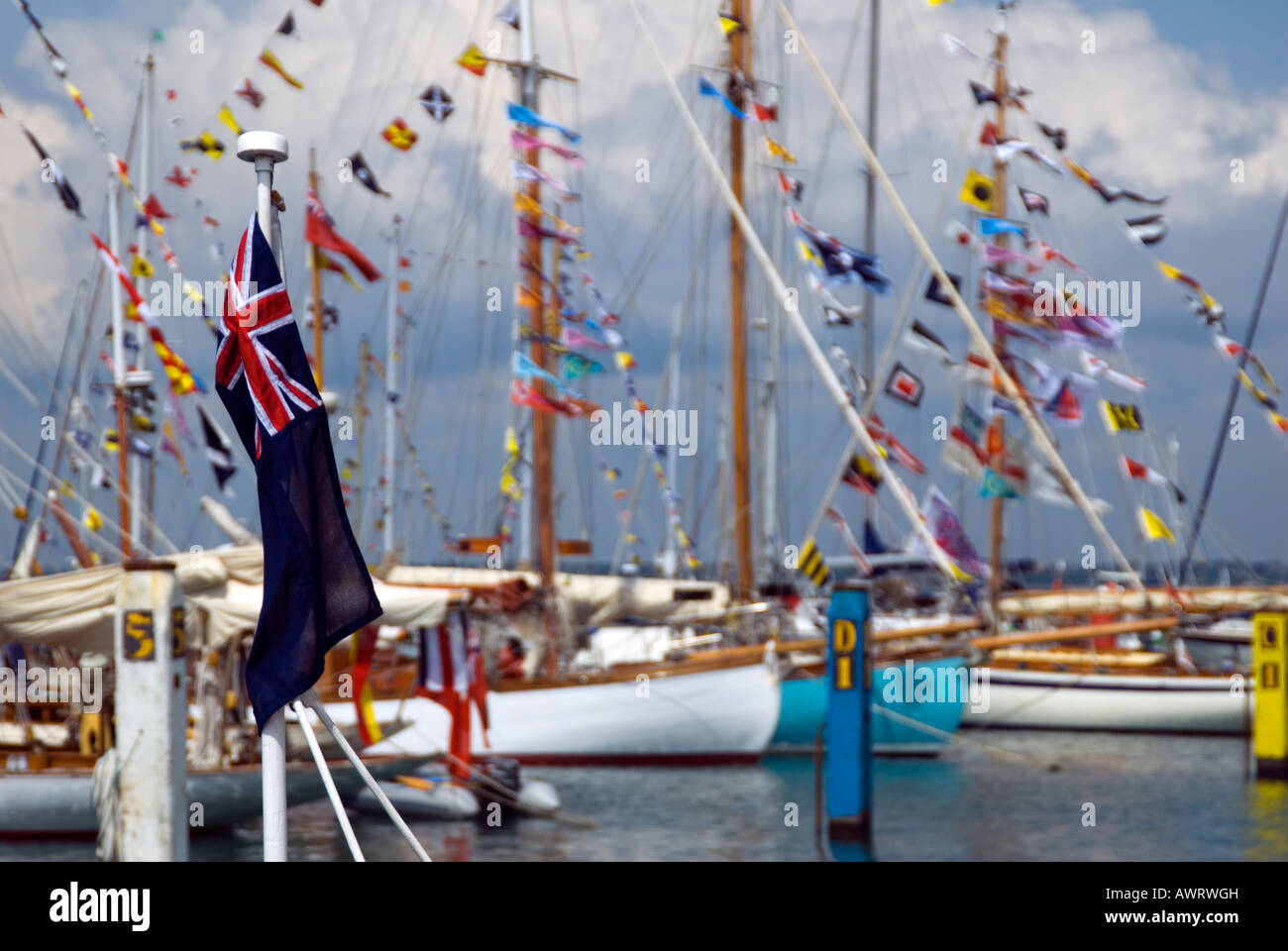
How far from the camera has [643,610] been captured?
37.2 m

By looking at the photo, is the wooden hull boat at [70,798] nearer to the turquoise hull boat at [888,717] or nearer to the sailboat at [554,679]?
the sailboat at [554,679]

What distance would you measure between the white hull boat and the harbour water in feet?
13.6

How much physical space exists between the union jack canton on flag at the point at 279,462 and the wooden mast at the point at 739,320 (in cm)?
2872

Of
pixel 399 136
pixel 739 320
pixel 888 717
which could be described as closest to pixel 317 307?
pixel 399 136

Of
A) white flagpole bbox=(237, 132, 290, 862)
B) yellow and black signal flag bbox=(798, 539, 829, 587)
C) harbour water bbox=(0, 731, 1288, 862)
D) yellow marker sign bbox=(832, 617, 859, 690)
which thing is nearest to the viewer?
white flagpole bbox=(237, 132, 290, 862)

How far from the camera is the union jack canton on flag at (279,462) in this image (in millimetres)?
7402

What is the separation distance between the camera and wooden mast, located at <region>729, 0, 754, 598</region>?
36.3 metres

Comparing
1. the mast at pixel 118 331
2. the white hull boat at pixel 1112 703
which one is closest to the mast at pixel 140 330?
the mast at pixel 118 331

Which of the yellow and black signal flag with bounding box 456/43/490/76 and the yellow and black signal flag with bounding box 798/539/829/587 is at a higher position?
the yellow and black signal flag with bounding box 456/43/490/76

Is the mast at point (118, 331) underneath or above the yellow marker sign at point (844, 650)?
above

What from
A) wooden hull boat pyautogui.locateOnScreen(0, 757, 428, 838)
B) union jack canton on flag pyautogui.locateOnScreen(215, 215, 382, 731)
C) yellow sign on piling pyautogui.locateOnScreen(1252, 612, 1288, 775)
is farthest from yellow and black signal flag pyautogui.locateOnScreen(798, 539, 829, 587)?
union jack canton on flag pyautogui.locateOnScreen(215, 215, 382, 731)

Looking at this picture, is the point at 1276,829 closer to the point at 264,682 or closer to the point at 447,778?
the point at 447,778

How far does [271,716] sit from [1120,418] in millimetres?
22787

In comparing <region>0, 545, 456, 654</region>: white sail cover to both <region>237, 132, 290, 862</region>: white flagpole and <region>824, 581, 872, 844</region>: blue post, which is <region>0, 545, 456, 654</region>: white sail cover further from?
<region>237, 132, 290, 862</region>: white flagpole
